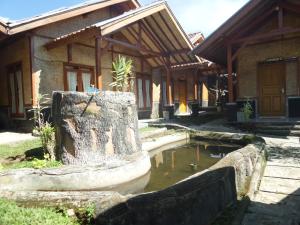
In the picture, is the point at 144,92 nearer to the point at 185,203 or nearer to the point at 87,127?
the point at 87,127

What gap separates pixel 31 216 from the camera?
10.8ft

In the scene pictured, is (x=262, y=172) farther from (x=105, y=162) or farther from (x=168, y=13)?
(x=168, y=13)

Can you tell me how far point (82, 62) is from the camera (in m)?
12.7

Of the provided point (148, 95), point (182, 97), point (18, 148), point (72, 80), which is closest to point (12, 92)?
point (72, 80)

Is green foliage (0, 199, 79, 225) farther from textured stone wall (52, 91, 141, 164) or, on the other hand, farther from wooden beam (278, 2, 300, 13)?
wooden beam (278, 2, 300, 13)

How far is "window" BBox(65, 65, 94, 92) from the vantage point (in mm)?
12156

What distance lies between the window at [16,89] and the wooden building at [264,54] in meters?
7.50

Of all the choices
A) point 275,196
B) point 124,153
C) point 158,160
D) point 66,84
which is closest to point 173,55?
point 66,84

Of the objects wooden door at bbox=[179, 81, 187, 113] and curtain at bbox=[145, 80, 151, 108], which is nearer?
curtain at bbox=[145, 80, 151, 108]

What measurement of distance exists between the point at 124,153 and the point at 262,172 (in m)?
2.97

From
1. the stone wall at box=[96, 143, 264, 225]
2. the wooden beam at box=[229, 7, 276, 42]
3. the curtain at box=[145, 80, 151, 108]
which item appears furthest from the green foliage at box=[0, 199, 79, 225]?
the curtain at box=[145, 80, 151, 108]

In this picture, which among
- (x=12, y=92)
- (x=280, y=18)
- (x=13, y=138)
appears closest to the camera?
(x=13, y=138)

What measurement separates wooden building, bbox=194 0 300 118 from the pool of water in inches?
160

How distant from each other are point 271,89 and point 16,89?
10.9m
